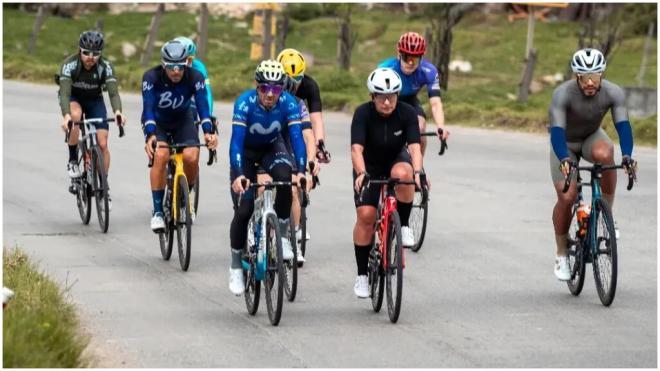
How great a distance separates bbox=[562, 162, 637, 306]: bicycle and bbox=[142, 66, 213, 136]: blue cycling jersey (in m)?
3.59

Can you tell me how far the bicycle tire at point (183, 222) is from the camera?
1389cm

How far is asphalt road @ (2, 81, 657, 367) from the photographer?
10.6 m

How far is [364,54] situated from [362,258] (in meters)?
39.0

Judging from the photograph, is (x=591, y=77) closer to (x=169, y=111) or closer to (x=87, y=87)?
(x=169, y=111)

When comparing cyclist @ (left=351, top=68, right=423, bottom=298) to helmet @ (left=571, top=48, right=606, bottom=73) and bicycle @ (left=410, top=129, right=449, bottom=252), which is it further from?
bicycle @ (left=410, top=129, right=449, bottom=252)

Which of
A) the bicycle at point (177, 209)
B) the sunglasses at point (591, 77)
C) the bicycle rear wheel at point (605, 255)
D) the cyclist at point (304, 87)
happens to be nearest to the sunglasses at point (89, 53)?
the bicycle at point (177, 209)

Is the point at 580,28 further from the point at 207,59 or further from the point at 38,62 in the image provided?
the point at 38,62

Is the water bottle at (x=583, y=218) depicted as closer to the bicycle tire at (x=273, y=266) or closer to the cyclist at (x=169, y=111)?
the bicycle tire at (x=273, y=266)

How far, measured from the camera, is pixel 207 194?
64.7 feet

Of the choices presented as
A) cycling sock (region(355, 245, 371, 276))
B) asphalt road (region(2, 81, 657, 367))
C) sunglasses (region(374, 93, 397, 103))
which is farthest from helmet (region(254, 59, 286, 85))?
asphalt road (region(2, 81, 657, 367))

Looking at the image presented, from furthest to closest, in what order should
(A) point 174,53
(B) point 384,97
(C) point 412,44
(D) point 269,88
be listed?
(C) point 412,44, (A) point 174,53, (D) point 269,88, (B) point 384,97

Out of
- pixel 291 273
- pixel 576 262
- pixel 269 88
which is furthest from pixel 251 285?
pixel 576 262

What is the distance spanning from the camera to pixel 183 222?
14172 mm

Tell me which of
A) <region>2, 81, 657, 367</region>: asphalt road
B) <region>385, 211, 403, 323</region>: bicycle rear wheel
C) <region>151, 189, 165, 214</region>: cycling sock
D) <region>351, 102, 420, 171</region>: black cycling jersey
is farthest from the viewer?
<region>151, 189, 165, 214</region>: cycling sock
